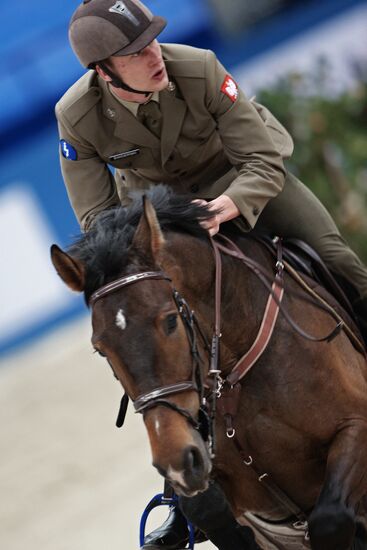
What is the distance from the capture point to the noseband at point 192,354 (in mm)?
3133

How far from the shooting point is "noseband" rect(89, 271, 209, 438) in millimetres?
3133

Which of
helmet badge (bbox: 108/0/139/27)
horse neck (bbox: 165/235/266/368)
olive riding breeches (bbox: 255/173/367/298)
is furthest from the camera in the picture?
olive riding breeches (bbox: 255/173/367/298)

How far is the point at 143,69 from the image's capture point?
3666 millimetres

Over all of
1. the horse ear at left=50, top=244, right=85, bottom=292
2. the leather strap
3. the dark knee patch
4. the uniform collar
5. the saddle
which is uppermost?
the uniform collar

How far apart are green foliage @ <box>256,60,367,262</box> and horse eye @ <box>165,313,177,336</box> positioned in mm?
5754

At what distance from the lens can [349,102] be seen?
29.6ft

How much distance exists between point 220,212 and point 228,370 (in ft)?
1.81

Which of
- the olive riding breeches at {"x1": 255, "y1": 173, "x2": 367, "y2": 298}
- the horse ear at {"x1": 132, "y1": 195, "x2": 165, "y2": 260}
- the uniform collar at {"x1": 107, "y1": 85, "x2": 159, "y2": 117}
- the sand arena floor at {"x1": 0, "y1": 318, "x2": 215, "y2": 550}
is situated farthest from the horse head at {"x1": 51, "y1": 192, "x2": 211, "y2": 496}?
the sand arena floor at {"x1": 0, "y1": 318, "x2": 215, "y2": 550}

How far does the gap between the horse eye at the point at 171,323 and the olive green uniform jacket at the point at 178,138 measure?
27.9 inches

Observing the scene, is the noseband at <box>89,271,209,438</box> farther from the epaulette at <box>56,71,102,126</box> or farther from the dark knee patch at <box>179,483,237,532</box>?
the epaulette at <box>56,71,102,126</box>

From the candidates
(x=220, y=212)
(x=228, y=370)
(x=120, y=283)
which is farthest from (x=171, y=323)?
(x=220, y=212)

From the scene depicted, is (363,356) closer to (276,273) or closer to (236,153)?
(276,273)

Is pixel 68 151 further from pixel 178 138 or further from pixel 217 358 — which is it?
pixel 217 358

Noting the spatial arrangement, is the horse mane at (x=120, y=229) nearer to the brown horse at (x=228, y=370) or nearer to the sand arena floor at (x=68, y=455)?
the brown horse at (x=228, y=370)
